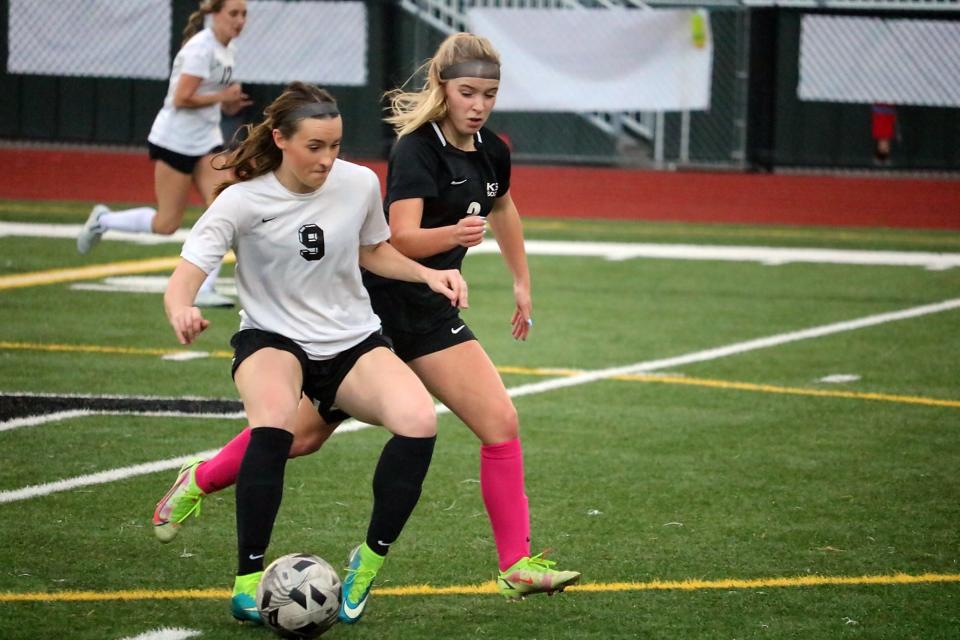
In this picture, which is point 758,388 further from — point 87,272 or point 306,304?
point 87,272

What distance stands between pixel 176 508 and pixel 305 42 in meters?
17.1

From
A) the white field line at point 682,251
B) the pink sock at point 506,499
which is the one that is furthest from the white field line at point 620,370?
the white field line at point 682,251

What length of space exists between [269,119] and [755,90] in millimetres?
17113

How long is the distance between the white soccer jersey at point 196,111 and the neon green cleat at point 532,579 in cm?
675

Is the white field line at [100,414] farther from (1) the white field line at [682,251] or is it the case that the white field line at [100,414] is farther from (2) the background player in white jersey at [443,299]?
(1) the white field line at [682,251]

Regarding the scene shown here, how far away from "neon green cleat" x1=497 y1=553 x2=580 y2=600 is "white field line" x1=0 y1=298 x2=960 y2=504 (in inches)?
85.4

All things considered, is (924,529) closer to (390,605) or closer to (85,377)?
(390,605)

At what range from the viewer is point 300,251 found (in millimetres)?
5273

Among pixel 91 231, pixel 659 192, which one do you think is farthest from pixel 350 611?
pixel 659 192

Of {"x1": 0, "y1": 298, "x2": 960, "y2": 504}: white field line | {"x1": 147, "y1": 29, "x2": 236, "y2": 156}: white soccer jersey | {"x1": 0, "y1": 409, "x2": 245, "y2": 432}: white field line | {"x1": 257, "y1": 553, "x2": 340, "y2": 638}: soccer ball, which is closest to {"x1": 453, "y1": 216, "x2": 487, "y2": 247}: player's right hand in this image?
{"x1": 257, "y1": 553, "x2": 340, "y2": 638}: soccer ball

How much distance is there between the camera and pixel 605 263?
15.0 metres

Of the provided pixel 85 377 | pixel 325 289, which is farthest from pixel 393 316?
pixel 85 377

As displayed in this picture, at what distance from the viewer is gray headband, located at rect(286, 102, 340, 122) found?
5.17m

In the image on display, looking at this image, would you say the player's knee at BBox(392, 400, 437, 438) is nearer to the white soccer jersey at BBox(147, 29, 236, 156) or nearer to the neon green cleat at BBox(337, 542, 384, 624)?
the neon green cleat at BBox(337, 542, 384, 624)
